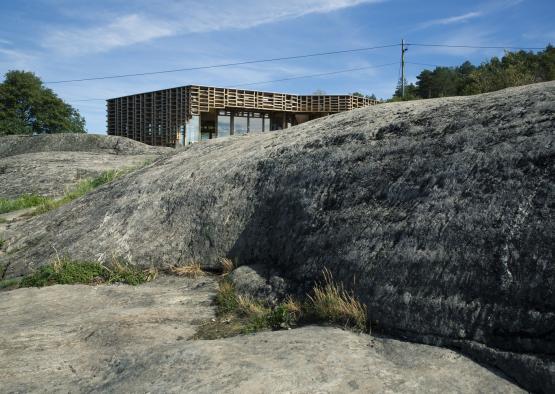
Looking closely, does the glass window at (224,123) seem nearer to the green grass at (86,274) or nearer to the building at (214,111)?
the building at (214,111)

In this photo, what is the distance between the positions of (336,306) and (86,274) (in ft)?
12.7

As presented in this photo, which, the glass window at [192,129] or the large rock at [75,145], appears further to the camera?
the glass window at [192,129]

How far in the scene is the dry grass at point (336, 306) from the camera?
4.17 m

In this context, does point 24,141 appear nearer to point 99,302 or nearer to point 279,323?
point 99,302

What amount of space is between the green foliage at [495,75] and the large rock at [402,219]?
21120 mm

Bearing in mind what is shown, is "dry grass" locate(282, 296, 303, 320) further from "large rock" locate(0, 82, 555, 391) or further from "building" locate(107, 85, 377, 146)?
"building" locate(107, 85, 377, 146)

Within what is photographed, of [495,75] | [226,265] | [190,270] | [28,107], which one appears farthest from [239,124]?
[226,265]

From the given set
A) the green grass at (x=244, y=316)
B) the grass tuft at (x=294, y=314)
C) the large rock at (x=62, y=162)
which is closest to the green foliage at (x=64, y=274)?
the green grass at (x=244, y=316)

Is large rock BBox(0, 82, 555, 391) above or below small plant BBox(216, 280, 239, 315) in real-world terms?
above

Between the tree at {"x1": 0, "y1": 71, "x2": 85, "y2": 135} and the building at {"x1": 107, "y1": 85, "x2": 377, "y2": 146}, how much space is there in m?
15.8

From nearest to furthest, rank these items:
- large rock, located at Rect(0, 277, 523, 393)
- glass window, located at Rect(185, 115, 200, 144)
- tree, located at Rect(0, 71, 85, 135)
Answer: large rock, located at Rect(0, 277, 523, 393) → glass window, located at Rect(185, 115, 200, 144) → tree, located at Rect(0, 71, 85, 135)

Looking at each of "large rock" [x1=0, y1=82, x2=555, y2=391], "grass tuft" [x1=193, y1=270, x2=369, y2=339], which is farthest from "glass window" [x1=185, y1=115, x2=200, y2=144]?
"grass tuft" [x1=193, y1=270, x2=369, y2=339]

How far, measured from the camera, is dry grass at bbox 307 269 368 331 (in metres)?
4.17

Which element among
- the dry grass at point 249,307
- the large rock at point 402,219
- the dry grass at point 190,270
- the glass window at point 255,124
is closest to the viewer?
the large rock at point 402,219
